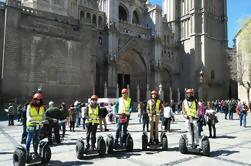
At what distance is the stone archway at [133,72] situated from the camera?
125ft

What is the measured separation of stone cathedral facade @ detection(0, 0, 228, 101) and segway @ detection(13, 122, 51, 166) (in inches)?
666

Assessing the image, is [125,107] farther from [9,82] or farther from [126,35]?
[126,35]

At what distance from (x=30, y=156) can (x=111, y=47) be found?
2963cm

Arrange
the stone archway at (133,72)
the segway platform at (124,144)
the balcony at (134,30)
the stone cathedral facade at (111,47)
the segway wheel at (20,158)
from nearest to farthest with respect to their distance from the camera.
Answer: the segway wheel at (20,158) < the segway platform at (124,144) < the stone cathedral facade at (111,47) < the balcony at (134,30) < the stone archway at (133,72)

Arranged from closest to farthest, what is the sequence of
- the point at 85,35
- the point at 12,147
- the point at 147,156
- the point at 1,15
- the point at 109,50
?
the point at 147,156 → the point at 12,147 → the point at 1,15 → the point at 85,35 → the point at 109,50

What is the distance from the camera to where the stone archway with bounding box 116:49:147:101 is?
3816 centimetres

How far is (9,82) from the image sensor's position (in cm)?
2136

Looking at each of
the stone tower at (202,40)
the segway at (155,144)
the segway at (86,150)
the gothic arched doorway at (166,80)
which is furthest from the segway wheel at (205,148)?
the stone tower at (202,40)

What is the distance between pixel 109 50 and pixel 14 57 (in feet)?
48.9

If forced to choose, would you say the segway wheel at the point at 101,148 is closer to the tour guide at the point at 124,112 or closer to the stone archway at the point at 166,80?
the tour guide at the point at 124,112

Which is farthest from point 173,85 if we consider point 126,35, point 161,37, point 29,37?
point 29,37

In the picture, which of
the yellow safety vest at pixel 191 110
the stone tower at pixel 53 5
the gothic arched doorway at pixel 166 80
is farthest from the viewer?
the gothic arched doorway at pixel 166 80

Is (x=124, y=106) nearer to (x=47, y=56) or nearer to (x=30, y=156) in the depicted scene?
(x=30, y=156)

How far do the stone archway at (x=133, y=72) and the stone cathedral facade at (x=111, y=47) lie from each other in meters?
0.15
